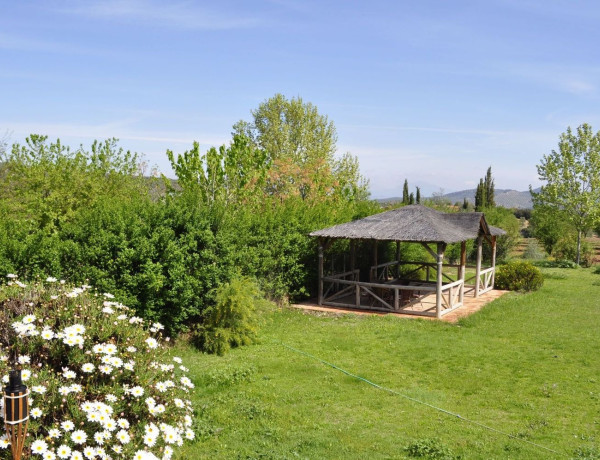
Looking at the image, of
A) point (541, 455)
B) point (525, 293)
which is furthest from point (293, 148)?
point (541, 455)

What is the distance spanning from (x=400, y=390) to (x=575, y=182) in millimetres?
27185

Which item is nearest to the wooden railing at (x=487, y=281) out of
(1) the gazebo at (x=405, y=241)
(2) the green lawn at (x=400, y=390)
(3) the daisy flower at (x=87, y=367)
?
(1) the gazebo at (x=405, y=241)

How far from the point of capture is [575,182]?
3105 cm

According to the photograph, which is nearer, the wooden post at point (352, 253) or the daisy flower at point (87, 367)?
the daisy flower at point (87, 367)

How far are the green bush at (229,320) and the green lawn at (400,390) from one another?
40 centimetres

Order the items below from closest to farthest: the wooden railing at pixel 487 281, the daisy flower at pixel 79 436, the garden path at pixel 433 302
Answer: the daisy flower at pixel 79 436 → the garden path at pixel 433 302 → the wooden railing at pixel 487 281

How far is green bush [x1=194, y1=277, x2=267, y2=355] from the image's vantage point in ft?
36.1

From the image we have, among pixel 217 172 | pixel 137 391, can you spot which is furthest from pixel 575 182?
pixel 137 391

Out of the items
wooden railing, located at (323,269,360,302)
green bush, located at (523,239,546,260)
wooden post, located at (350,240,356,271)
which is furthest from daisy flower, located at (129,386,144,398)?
green bush, located at (523,239,546,260)

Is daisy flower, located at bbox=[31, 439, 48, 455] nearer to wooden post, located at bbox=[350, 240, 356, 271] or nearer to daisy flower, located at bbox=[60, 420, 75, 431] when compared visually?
daisy flower, located at bbox=[60, 420, 75, 431]

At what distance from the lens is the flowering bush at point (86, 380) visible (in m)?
4.77

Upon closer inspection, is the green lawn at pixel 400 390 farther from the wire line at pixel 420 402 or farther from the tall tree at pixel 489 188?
the tall tree at pixel 489 188

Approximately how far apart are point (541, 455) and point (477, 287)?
494 inches

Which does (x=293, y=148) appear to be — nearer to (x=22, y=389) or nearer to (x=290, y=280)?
(x=290, y=280)
